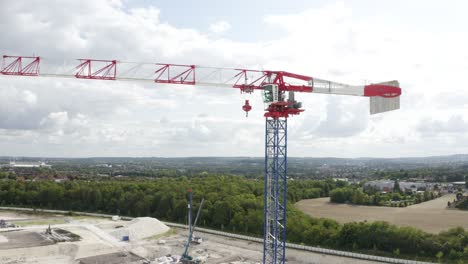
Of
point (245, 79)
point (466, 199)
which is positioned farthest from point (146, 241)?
point (466, 199)

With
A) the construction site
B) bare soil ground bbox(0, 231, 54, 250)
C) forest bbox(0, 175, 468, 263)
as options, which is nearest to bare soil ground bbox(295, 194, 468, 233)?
forest bbox(0, 175, 468, 263)

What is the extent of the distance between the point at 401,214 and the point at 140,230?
45.7m

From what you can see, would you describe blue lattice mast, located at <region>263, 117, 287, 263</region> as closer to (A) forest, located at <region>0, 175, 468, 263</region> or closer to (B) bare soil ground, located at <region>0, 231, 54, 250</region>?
(A) forest, located at <region>0, 175, 468, 263</region>

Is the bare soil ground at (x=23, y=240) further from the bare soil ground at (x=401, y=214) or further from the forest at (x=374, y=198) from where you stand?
the forest at (x=374, y=198)

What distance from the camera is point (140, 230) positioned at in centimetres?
5341

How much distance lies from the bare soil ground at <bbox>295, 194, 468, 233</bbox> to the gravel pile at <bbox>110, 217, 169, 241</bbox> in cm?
2877

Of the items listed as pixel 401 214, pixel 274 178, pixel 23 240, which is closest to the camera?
pixel 274 178

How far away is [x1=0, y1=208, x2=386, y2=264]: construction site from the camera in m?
42.7

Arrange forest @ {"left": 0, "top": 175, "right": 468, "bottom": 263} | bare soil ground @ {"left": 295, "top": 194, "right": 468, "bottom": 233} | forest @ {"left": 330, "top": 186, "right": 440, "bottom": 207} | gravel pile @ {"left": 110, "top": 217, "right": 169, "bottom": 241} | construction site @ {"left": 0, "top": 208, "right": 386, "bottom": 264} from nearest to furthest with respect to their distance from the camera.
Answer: construction site @ {"left": 0, "top": 208, "right": 386, "bottom": 264}
forest @ {"left": 0, "top": 175, "right": 468, "bottom": 263}
gravel pile @ {"left": 110, "top": 217, "right": 169, "bottom": 241}
bare soil ground @ {"left": 295, "top": 194, "right": 468, "bottom": 233}
forest @ {"left": 330, "top": 186, "right": 440, "bottom": 207}

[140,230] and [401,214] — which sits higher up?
[140,230]

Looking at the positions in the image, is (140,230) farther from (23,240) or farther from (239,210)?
(239,210)

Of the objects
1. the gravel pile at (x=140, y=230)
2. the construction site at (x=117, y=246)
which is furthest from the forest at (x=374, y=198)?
the gravel pile at (x=140, y=230)

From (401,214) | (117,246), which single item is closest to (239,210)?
(117,246)

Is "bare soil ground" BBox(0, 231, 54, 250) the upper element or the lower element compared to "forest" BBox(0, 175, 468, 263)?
lower
